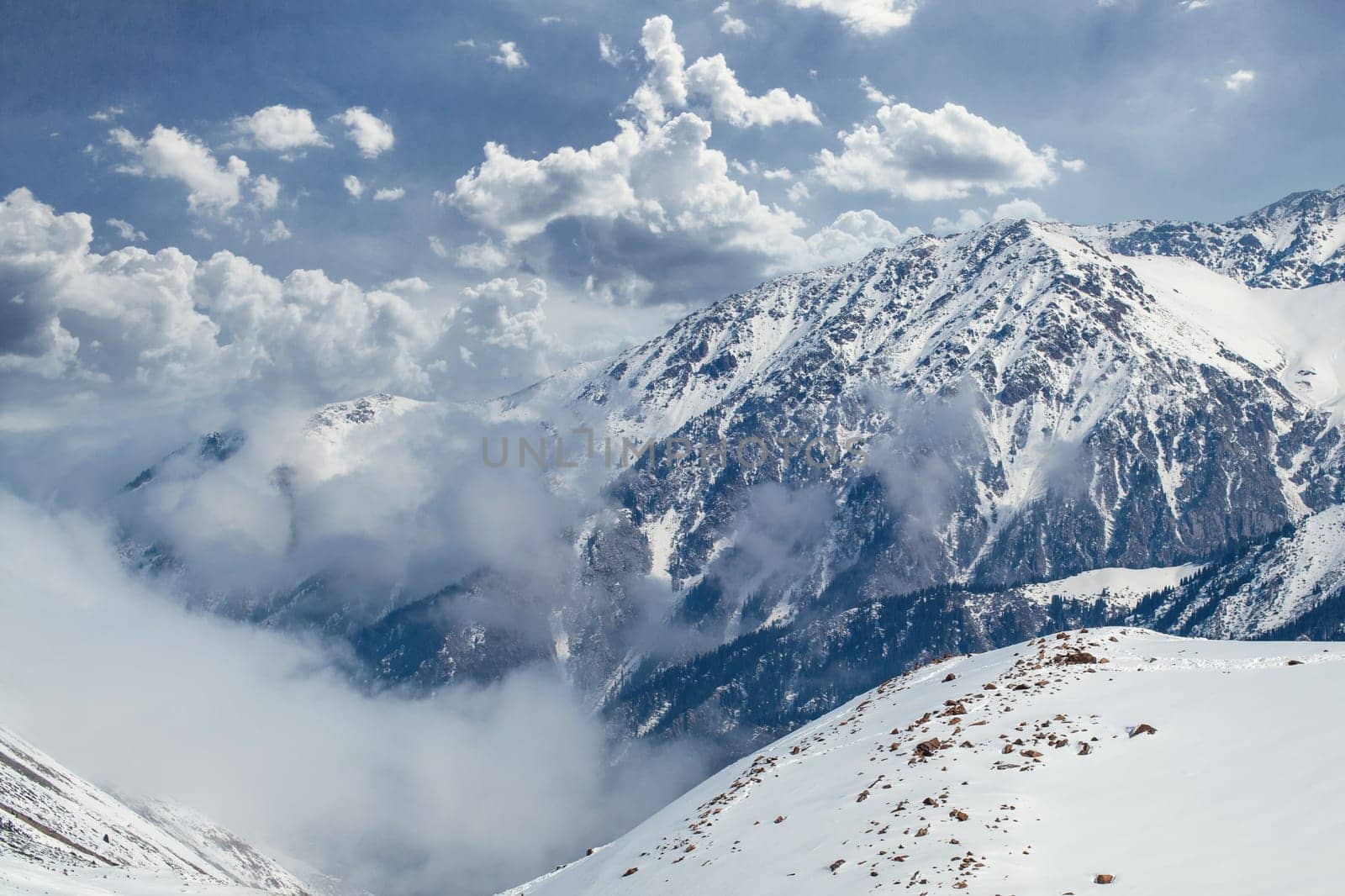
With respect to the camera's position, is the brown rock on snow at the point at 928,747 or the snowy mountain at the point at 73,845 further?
the snowy mountain at the point at 73,845

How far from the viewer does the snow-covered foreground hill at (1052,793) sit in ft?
80.4

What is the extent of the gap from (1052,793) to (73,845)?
369 ft

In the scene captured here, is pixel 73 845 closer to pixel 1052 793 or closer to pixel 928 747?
pixel 928 747

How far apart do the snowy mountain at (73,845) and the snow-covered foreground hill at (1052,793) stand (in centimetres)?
3188

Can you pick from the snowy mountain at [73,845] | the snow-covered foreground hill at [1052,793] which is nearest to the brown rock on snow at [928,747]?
the snow-covered foreground hill at [1052,793]

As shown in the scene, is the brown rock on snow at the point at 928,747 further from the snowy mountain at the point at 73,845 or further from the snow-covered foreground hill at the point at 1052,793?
the snowy mountain at the point at 73,845

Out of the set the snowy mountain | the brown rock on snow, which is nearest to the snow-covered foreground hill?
the brown rock on snow

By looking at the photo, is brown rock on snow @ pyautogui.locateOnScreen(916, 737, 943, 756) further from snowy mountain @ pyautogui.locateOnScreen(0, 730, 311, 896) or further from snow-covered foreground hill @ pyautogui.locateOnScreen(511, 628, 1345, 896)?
snowy mountain @ pyautogui.locateOnScreen(0, 730, 311, 896)

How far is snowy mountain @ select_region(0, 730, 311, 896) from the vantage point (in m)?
61.4

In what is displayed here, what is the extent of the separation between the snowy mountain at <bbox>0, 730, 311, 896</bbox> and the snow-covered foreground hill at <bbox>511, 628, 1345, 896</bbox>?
31.9 metres

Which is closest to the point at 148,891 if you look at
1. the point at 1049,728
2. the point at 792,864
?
the point at 792,864

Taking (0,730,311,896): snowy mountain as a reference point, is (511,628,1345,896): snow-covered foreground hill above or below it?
above

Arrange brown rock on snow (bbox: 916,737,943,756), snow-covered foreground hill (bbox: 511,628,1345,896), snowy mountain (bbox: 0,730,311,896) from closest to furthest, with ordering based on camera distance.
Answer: snow-covered foreground hill (bbox: 511,628,1345,896) < brown rock on snow (bbox: 916,737,943,756) < snowy mountain (bbox: 0,730,311,896)

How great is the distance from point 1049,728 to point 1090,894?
14.2m
